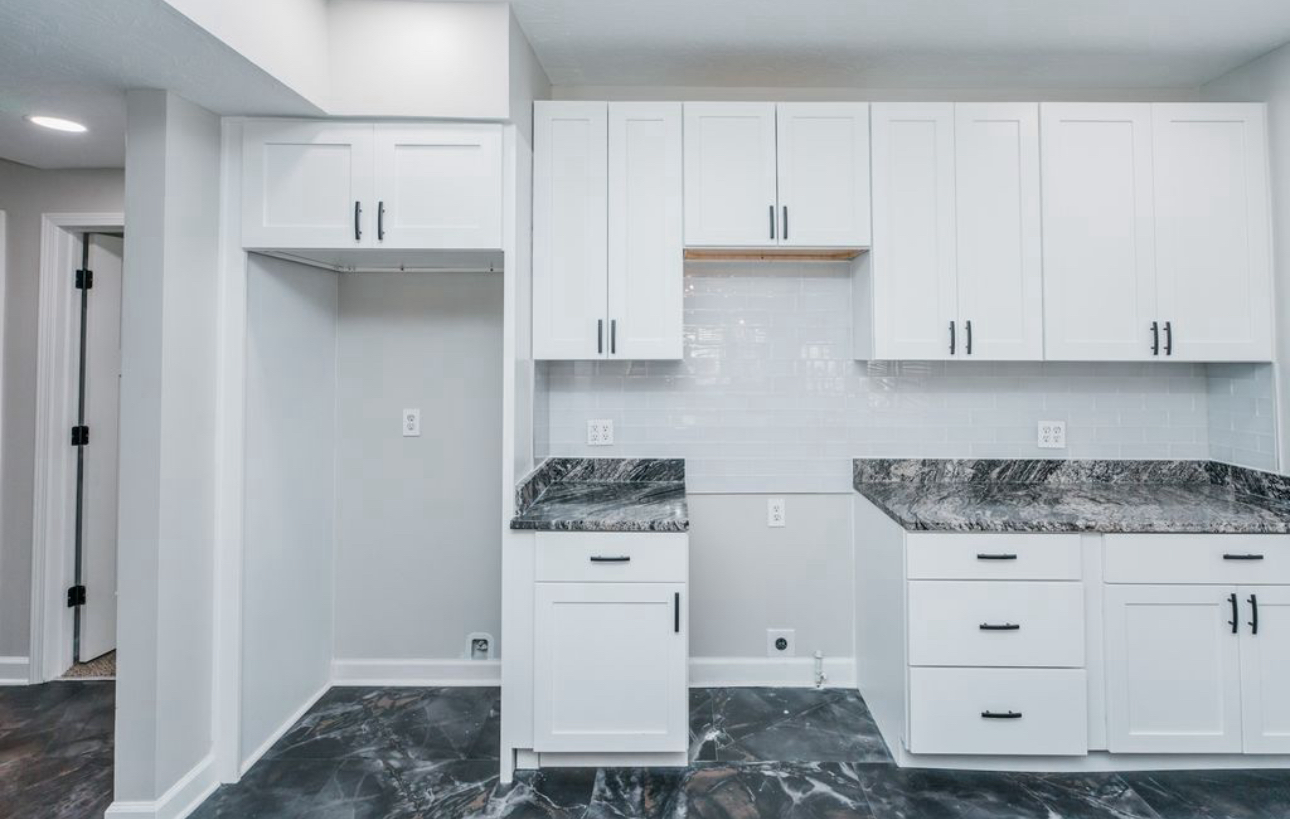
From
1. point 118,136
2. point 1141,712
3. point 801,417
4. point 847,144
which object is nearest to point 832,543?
point 801,417

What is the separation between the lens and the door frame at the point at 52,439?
8.93 ft

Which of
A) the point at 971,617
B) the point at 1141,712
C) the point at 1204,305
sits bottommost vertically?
the point at 1141,712

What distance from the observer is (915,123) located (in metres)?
2.38

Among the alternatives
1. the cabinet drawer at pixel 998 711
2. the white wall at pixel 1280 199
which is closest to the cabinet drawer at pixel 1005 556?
the cabinet drawer at pixel 998 711

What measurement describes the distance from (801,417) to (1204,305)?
1583 millimetres

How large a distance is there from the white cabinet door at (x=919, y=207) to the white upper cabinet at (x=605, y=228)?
2.60 feet

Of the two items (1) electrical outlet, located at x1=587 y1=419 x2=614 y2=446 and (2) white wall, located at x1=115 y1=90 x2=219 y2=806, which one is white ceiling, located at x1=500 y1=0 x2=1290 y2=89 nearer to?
(2) white wall, located at x1=115 y1=90 x2=219 y2=806

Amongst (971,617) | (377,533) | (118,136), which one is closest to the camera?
(971,617)

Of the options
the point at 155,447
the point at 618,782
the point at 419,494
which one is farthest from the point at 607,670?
the point at 155,447

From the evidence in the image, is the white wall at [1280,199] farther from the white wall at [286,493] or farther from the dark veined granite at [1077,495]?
the white wall at [286,493]

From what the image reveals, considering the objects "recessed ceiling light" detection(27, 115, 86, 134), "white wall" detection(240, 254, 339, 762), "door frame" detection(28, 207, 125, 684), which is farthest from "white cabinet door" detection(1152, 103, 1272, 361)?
"door frame" detection(28, 207, 125, 684)

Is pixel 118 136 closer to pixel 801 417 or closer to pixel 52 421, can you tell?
pixel 52 421

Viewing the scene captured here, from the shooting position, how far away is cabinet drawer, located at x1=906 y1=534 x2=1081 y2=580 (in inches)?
79.4

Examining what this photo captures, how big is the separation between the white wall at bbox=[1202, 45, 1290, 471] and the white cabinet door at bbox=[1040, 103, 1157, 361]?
1.52 ft
